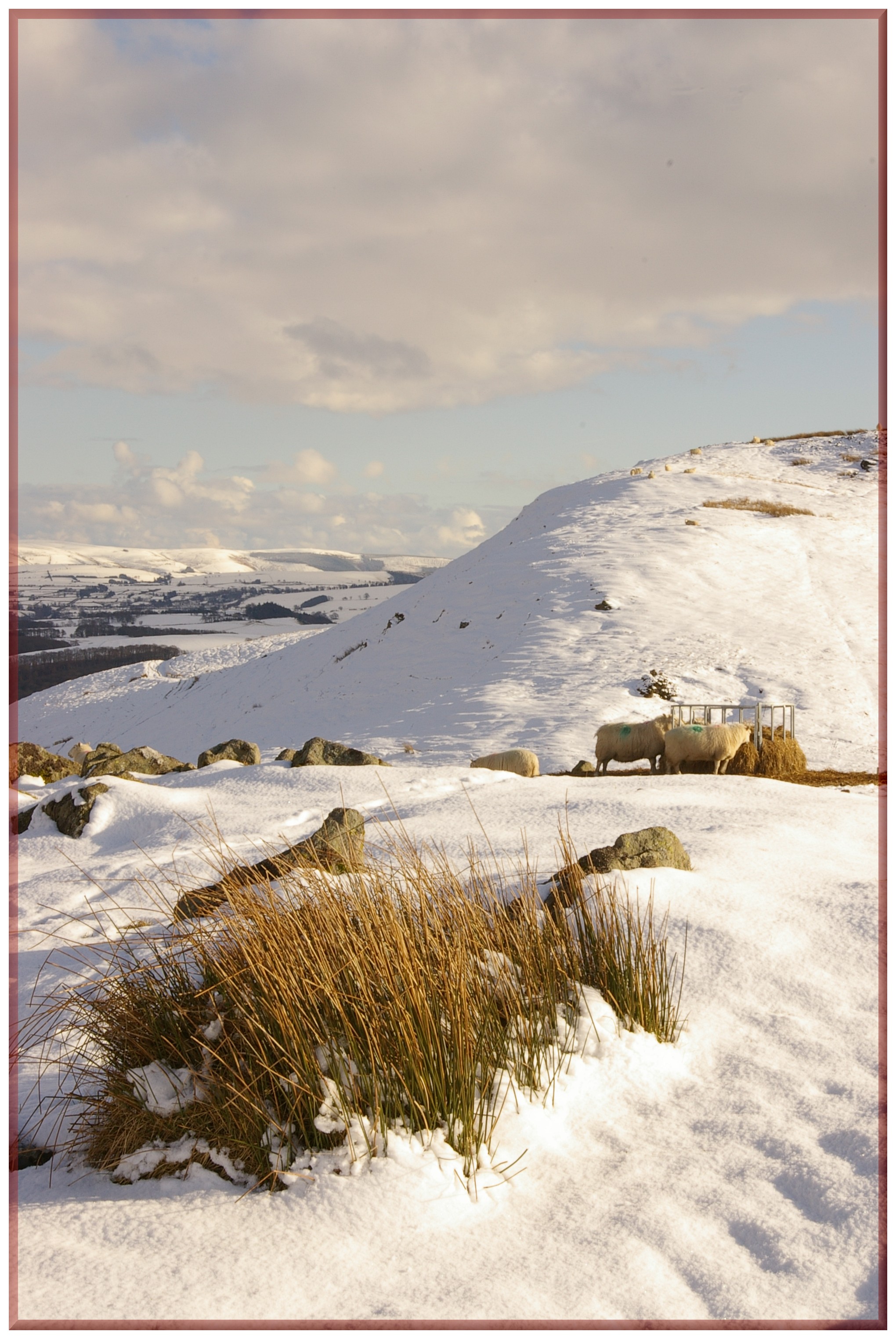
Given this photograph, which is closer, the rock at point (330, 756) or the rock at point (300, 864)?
the rock at point (300, 864)

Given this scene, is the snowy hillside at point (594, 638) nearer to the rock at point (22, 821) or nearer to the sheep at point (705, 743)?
the sheep at point (705, 743)

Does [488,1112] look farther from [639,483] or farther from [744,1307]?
[639,483]

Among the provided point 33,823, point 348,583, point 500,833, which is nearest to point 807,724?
point 500,833

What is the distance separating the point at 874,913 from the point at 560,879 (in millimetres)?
1743

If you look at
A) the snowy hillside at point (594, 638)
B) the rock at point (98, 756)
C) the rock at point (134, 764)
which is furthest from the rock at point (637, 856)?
the snowy hillside at point (594, 638)

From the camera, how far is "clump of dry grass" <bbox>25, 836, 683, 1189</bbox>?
2.70 metres

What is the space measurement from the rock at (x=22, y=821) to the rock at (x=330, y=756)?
274 cm

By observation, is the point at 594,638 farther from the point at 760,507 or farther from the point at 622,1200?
the point at 622,1200

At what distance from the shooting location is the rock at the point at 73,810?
706 centimetres

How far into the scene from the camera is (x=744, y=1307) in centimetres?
217

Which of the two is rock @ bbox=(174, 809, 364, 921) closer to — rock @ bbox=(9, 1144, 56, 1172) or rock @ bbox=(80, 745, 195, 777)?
rock @ bbox=(9, 1144, 56, 1172)

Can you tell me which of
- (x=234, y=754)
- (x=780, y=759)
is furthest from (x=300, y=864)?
(x=780, y=759)

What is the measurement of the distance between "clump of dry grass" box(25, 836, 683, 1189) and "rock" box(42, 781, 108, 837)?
3709 mm

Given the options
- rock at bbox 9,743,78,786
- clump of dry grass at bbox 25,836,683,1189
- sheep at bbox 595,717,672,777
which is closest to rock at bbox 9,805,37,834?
rock at bbox 9,743,78,786
